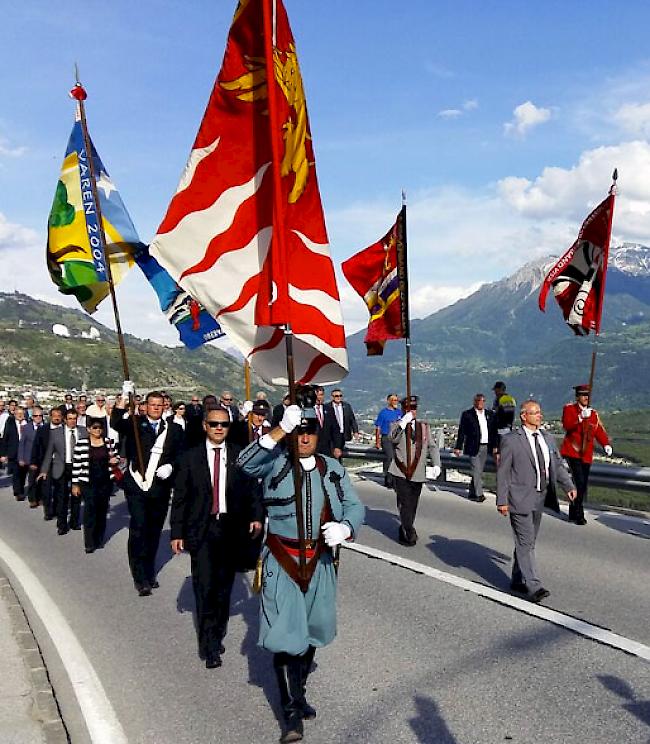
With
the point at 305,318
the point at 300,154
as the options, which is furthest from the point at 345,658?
the point at 300,154

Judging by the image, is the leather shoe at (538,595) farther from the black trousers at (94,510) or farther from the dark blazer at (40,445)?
the dark blazer at (40,445)

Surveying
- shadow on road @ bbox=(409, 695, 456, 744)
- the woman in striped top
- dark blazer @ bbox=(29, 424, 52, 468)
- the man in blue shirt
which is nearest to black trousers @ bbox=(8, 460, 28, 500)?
dark blazer @ bbox=(29, 424, 52, 468)

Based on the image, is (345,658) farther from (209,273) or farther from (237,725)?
(209,273)

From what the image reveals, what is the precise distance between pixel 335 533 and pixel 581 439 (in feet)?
25.4

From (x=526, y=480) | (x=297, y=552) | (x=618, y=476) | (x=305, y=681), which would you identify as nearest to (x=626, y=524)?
(x=618, y=476)

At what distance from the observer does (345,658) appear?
5.85 m

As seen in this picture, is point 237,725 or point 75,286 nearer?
point 237,725

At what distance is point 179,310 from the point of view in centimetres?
1043

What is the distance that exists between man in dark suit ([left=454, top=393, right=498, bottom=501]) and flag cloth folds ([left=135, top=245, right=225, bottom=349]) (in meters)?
5.65

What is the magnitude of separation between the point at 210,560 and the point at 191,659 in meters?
0.73

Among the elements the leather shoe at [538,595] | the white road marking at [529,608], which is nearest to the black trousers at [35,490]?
the white road marking at [529,608]

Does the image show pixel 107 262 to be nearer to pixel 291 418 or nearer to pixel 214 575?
pixel 214 575

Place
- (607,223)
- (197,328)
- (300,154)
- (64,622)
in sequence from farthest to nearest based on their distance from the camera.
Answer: (607,223) → (197,328) → (64,622) → (300,154)

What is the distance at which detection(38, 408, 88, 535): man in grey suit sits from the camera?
1222 centimetres
